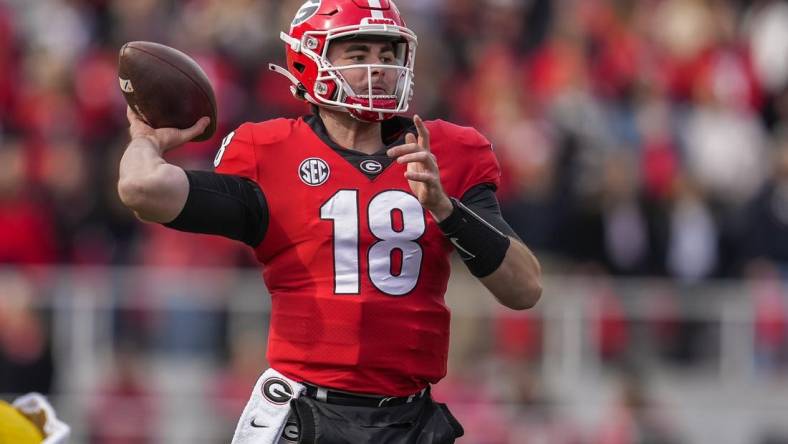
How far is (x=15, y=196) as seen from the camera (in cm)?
987

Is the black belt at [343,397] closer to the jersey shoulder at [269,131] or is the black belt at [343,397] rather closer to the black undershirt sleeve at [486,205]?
the black undershirt sleeve at [486,205]

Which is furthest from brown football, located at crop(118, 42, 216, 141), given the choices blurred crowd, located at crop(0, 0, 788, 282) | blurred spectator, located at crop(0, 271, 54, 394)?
blurred crowd, located at crop(0, 0, 788, 282)

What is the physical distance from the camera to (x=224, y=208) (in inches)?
164

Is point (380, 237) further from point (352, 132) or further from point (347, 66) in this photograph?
point (347, 66)

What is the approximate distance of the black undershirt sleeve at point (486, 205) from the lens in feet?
14.4

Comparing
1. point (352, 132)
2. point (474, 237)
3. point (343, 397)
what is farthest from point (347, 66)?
point (343, 397)

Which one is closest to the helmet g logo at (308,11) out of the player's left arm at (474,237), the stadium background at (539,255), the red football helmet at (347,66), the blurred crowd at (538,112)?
the red football helmet at (347,66)

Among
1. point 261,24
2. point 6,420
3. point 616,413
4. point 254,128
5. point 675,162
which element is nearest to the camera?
point 6,420

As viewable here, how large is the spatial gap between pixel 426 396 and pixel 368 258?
18.3 inches

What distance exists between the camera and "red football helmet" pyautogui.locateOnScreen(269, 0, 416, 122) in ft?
14.4

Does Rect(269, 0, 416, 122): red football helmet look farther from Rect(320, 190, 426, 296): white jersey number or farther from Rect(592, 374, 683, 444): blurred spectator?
Rect(592, 374, 683, 444): blurred spectator

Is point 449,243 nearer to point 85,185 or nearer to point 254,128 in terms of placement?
point 254,128

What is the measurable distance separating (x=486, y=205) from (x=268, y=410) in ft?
2.75

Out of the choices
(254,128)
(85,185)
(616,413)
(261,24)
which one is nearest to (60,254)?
(85,185)
